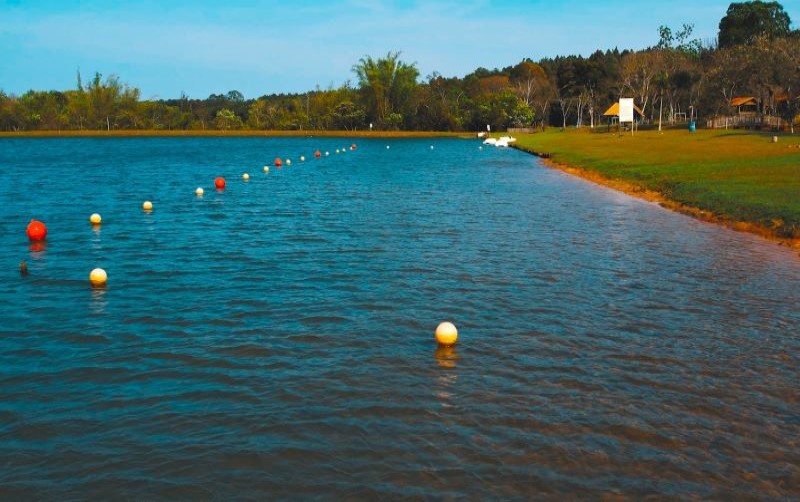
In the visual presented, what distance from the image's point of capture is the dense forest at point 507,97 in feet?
362

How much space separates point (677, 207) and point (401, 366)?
22453mm

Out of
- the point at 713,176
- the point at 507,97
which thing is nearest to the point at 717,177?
the point at 713,176

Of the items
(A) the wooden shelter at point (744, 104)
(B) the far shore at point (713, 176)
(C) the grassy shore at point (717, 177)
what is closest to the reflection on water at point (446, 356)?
(B) the far shore at point (713, 176)

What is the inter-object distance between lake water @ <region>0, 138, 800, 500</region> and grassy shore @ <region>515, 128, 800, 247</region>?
2.42 meters

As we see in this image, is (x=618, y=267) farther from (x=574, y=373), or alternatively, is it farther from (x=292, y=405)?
(x=292, y=405)

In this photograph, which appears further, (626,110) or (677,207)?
(626,110)

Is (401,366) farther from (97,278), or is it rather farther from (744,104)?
(744,104)

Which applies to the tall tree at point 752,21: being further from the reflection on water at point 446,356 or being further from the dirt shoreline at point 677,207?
the reflection on water at point 446,356

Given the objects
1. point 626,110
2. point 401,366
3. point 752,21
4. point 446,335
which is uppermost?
point 752,21

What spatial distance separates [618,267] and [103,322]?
1291 centimetres

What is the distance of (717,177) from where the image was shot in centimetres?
3622

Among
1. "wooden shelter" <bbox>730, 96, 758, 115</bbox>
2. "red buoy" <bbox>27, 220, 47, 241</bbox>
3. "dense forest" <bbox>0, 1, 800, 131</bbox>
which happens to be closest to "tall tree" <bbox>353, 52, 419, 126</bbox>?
"dense forest" <bbox>0, 1, 800, 131</bbox>

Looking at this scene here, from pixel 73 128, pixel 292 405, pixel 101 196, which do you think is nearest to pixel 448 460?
pixel 292 405

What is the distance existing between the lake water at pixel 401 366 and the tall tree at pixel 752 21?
5869 inches
